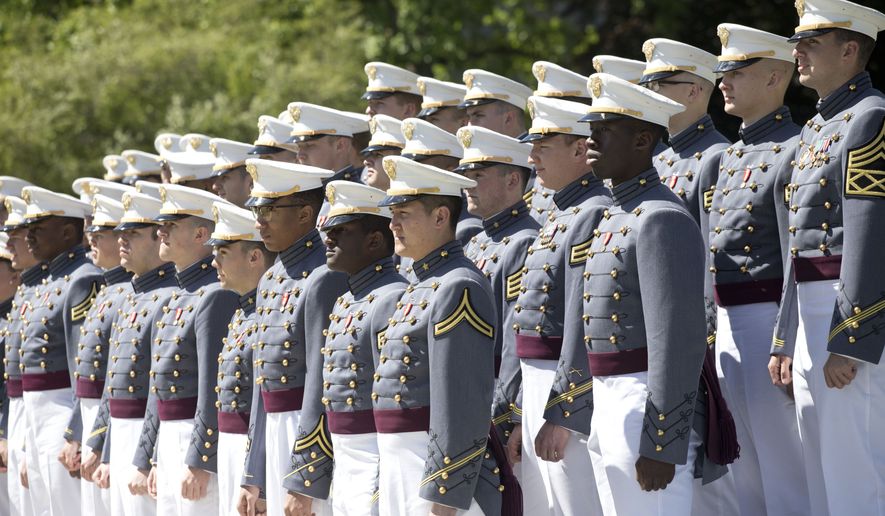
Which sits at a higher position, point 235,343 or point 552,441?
point 235,343

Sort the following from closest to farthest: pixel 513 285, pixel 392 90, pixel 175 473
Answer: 1. pixel 513 285
2. pixel 175 473
3. pixel 392 90

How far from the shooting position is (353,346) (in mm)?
6387

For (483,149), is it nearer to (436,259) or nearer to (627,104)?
(436,259)

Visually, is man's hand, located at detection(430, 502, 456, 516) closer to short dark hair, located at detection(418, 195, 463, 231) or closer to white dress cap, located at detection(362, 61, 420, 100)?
short dark hair, located at detection(418, 195, 463, 231)

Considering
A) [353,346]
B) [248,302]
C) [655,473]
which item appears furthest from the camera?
[248,302]

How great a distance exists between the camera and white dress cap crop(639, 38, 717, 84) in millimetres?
7246

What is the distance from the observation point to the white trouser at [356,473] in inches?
251

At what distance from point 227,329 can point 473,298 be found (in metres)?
2.27

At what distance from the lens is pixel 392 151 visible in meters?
8.12

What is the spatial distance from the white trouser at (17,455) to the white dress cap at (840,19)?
20.3 feet

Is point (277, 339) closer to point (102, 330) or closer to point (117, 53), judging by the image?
point (102, 330)

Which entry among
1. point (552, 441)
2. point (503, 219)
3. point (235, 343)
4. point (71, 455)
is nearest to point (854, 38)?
point (503, 219)

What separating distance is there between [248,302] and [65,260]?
2980 mm

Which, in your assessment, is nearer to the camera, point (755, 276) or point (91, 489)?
point (755, 276)
